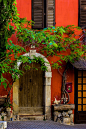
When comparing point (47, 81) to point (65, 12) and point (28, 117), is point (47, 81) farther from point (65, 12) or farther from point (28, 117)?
point (65, 12)

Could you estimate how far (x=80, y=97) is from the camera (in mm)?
8438

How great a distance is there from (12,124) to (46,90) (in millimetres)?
1931

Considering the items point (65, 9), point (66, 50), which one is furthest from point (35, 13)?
point (66, 50)

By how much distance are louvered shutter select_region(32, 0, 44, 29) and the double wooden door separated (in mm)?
2596

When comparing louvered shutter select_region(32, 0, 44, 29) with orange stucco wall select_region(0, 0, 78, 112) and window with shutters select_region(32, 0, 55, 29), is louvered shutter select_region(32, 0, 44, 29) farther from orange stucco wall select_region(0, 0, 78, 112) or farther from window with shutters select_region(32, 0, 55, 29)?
orange stucco wall select_region(0, 0, 78, 112)

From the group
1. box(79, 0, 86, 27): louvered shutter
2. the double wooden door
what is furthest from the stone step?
box(79, 0, 86, 27): louvered shutter

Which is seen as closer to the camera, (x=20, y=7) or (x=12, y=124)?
(x=12, y=124)

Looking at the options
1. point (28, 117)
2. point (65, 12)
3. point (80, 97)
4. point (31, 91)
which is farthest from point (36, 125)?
point (65, 12)

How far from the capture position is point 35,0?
A: 823 centimetres

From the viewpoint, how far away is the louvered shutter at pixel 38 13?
8203 millimetres

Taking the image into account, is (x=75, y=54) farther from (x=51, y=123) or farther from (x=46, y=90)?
(x=51, y=123)

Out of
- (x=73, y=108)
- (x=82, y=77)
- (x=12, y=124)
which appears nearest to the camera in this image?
(x=12, y=124)

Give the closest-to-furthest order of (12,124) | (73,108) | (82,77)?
(12,124) → (73,108) → (82,77)

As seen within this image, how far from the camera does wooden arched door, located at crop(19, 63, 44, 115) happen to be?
829cm
